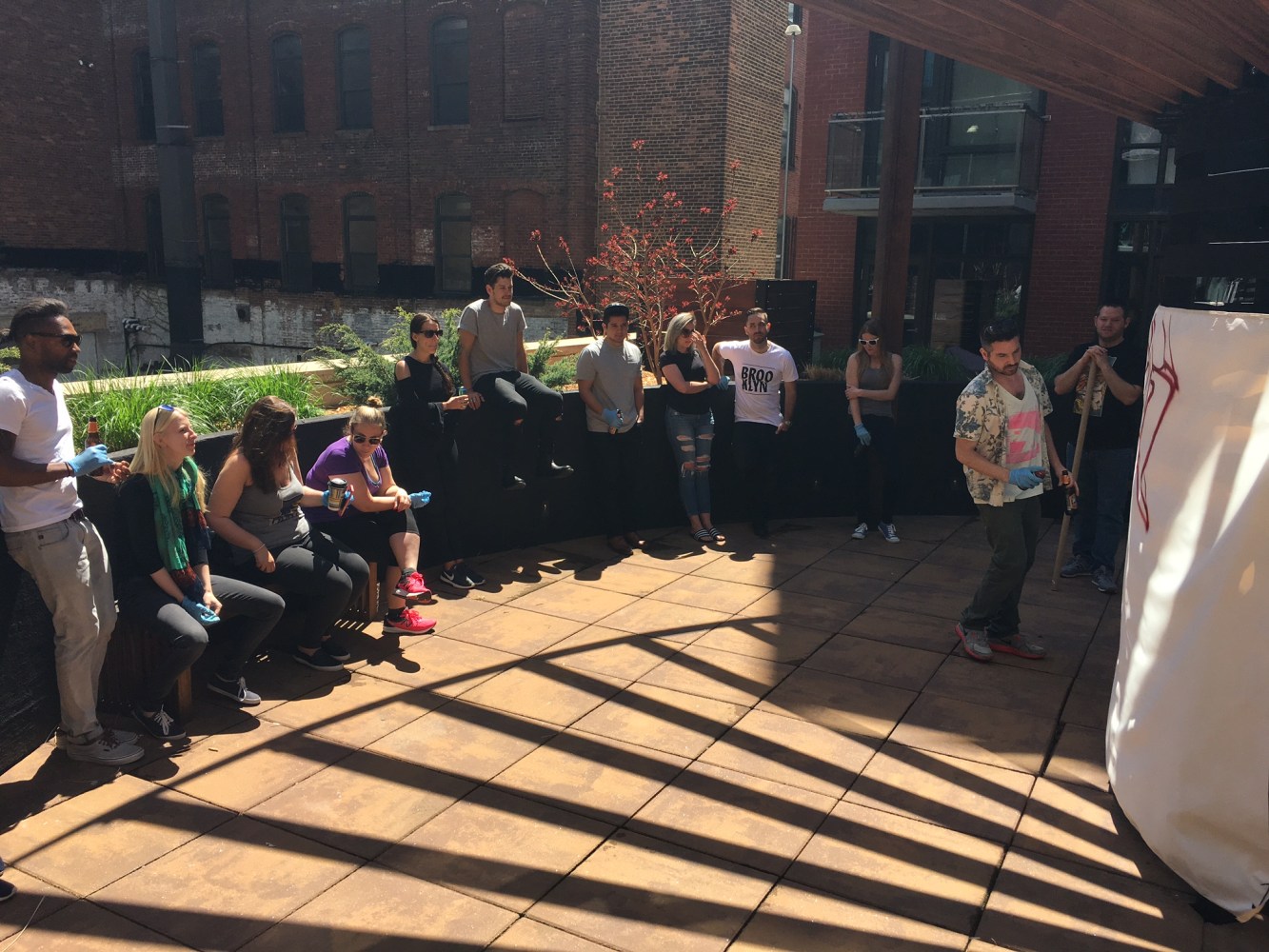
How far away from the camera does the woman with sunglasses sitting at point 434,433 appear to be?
7129mm

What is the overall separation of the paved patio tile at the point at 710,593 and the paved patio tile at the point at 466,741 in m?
2.19

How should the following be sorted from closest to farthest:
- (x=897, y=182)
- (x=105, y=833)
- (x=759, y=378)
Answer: (x=105, y=833) → (x=759, y=378) → (x=897, y=182)

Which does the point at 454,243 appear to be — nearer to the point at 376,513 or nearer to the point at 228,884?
the point at 376,513

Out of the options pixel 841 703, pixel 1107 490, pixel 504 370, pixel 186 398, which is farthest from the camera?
Answer: pixel 504 370

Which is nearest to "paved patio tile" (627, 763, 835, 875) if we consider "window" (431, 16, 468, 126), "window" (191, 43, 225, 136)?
"window" (431, 16, 468, 126)

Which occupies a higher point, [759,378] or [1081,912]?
[759,378]

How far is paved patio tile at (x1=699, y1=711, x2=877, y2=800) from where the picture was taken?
488 centimetres

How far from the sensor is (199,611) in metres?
5.09

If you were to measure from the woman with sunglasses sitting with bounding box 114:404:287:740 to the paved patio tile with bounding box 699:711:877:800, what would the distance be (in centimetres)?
251

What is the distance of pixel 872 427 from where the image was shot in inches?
362

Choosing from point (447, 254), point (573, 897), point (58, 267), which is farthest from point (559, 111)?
point (573, 897)

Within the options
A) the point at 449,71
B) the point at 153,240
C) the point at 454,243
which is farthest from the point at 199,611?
the point at 153,240

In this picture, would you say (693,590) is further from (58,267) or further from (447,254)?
(58,267)

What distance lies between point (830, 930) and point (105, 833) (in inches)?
113
